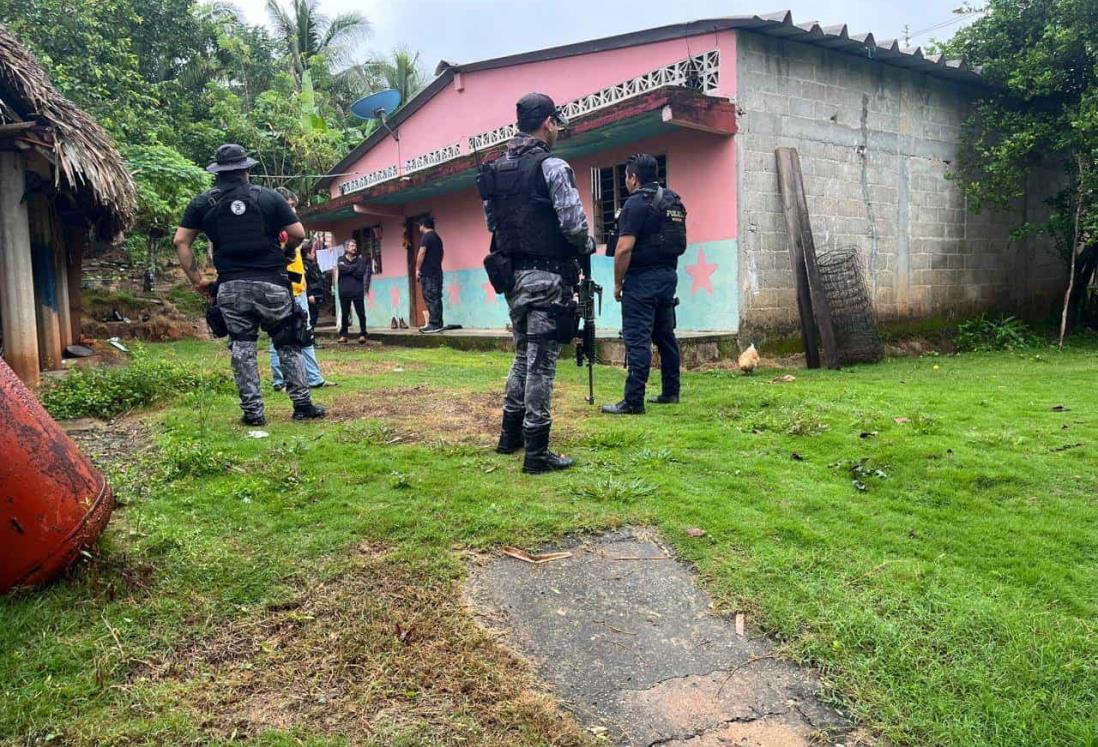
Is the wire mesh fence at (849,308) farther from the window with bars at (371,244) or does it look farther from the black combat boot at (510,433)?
the window with bars at (371,244)

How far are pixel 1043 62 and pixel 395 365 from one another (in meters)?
9.01

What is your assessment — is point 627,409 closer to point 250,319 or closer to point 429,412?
point 429,412

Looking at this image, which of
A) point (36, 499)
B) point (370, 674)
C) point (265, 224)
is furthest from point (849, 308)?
point (36, 499)

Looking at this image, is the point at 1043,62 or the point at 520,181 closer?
the point at 520,181

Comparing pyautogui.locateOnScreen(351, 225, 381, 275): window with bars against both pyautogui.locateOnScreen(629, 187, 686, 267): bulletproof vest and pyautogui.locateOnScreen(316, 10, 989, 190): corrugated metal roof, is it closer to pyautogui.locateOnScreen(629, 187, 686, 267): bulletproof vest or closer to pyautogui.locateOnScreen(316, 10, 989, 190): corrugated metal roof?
pyautogui.locateOnScreen(316, 10, 989, 190): corrugated metal roof

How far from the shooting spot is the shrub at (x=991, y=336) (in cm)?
1022

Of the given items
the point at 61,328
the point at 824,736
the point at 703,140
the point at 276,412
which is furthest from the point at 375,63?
the point at 824,736

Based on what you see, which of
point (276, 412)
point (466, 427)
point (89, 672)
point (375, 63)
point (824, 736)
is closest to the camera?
point (824, 736)

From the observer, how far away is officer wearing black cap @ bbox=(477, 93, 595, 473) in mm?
3762

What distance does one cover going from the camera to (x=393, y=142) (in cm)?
1588

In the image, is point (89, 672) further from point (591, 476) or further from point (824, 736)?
point (591, 476)

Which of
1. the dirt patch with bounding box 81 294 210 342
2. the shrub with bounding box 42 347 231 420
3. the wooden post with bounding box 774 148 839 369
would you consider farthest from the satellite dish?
the shrub with bounding box 42 347 231 420

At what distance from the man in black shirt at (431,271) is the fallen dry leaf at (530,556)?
31.3 feet

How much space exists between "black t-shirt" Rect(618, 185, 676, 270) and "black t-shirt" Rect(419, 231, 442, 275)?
276 inches
